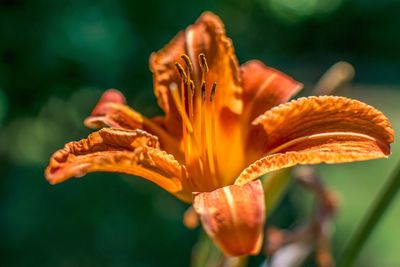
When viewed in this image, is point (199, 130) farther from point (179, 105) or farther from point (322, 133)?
point (322, 133)

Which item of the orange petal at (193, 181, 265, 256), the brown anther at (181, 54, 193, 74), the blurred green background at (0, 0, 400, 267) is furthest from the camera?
the blurred green background at (0, 0, 400, 267)

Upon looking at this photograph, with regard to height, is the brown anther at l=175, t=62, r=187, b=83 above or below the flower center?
above

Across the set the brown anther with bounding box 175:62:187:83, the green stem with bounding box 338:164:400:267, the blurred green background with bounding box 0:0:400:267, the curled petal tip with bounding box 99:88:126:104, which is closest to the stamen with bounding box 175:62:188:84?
the brown anther with bounding box 175:62:187:83

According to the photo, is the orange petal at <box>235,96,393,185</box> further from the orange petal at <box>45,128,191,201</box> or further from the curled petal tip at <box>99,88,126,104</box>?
the curled petal tip at <box>99,88,126,104</box>

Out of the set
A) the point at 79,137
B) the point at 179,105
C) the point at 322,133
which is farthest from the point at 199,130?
the point at 79,137

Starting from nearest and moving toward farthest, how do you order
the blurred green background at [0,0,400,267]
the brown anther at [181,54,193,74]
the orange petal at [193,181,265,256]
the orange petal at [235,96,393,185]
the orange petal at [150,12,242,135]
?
1. the orange petal at [193,181,265,256]
2. the orange petal at [235,96,393,185]
3. the brown anther at [181,54,193,74]
4. the orange petal at [150,12,242,135]
5. the blurred green background at [0,0,400,267]

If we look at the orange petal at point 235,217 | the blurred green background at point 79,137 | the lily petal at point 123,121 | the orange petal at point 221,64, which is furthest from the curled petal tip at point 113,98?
the blurred green background at point 79,137

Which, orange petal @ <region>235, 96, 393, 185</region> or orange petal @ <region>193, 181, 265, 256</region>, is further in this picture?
orange petal @ <region>235, 96, 393, 185</region>

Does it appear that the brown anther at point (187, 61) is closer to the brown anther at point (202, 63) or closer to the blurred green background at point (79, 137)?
the brown anther at point (202, 63)
